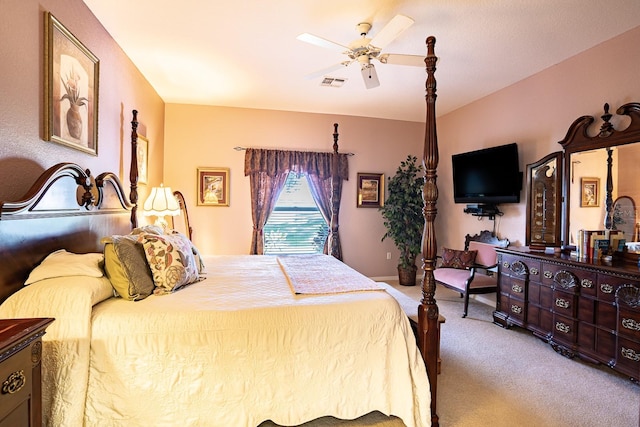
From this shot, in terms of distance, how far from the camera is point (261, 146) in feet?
16.3

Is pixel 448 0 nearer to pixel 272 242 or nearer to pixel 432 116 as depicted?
pixel 432 116

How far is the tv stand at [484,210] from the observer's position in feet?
13.7

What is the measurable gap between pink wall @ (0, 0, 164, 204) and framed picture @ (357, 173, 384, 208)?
3.60 meters

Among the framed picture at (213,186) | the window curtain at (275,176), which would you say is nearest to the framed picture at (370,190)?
the window curtain at (275,176)

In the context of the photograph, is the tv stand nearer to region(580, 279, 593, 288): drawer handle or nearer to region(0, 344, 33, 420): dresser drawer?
region(580, 279, 593, 288): drawer handle

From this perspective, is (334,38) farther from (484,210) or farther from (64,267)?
(484,210)

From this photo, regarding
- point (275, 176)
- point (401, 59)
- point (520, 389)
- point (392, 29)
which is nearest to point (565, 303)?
point (520, 389)

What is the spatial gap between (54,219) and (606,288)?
4047 millimetres

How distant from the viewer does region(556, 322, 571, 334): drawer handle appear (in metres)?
2.80

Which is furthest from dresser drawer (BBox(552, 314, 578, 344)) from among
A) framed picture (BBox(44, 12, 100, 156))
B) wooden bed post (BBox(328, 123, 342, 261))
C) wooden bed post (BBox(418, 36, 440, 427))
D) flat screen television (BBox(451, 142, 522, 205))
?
framed picture (BBox(44, 12, 100, 156))

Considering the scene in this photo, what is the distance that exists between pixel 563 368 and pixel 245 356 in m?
2.69

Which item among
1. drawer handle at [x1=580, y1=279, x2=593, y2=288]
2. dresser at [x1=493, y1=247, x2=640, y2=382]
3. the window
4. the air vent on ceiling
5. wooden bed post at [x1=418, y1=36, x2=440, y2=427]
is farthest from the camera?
the window

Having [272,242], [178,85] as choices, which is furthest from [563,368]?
[178,85]

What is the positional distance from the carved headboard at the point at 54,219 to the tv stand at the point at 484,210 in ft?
14.3
